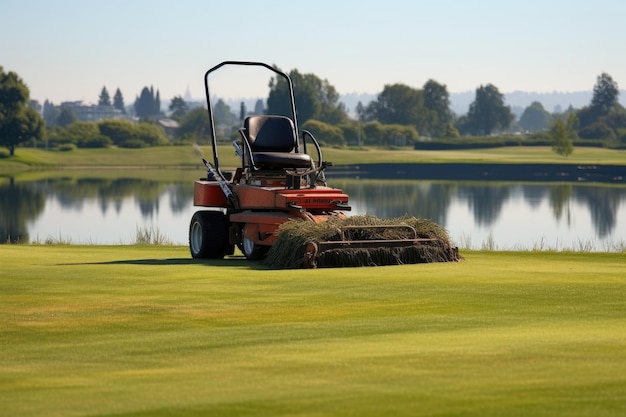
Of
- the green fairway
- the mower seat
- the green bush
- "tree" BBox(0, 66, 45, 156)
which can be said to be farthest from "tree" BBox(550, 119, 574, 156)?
the green fairway

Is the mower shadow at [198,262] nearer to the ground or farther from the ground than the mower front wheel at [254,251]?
nearer to the ground

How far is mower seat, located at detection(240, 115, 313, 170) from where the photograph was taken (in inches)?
760

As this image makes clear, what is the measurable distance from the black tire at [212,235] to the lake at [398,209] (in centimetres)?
1088

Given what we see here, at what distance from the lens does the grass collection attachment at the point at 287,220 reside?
55.5 ft

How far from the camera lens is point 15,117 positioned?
468ft

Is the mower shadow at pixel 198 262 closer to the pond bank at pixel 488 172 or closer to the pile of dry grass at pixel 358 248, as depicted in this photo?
the pile of dry grass at pixel 358 248

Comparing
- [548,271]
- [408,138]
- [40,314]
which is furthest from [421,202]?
[408,138]

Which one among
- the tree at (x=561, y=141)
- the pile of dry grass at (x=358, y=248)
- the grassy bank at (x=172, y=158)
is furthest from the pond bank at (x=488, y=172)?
the pile of dry grass at (x=358, y=248)

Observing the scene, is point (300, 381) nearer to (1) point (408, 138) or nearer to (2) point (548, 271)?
(2) point (548, 271)

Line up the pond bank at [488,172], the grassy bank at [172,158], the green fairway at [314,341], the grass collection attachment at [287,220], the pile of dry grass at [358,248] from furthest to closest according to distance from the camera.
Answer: the grassy bank at [172,158]
the pond bank at [488,172]
the grass collection attachment at [287,220]
the pile of dry grass at [358,248]
the green fairway at [314,341]

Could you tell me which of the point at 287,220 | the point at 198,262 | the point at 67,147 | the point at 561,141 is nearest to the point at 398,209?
the point at 198,262

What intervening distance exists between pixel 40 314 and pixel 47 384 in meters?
3.78

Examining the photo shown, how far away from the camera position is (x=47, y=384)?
8453mm

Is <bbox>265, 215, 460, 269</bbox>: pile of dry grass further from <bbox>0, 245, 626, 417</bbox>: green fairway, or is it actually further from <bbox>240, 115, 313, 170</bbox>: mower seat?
<bbox>240, 115, 313, 170</bbox>: mower seat
